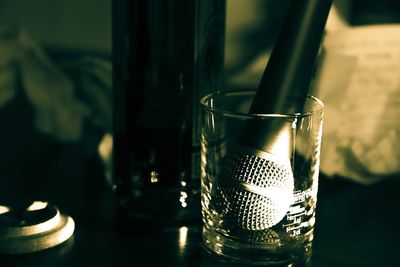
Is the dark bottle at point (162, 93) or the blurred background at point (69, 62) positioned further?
the blurred background at point (69, 62)

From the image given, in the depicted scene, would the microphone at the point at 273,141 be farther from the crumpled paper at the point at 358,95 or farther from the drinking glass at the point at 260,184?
the crumpled paper at the point at 358,95

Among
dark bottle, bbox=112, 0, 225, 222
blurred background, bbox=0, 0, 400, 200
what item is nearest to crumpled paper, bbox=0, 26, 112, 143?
blurred background, bbox=0, 0, 400, 200

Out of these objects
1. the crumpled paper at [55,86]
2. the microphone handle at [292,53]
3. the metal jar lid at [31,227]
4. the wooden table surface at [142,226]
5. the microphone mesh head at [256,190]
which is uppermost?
the microphone handle at [292,53]

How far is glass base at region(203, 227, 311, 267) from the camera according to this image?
0.59 meters

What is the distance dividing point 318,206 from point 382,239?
90 millimetres

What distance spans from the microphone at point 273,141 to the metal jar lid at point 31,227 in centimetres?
14

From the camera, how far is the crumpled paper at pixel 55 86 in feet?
2.54

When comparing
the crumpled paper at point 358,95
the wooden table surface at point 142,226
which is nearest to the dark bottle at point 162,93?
the wooden table surface at point 142,226

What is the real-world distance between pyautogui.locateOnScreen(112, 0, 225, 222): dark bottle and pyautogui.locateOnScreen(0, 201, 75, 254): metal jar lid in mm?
81

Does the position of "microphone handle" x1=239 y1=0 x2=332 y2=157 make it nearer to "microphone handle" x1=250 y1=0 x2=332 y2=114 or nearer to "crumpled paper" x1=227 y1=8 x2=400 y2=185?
"microphone handle" x1=250 y1=0 x2=332 y2=114

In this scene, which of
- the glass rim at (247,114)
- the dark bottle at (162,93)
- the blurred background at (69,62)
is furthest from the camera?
the blurred background at (69,62)

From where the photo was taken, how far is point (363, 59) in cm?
80

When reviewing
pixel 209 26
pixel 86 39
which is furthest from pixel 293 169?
pixel 86 39

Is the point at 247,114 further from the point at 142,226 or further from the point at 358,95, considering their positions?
the point at 358,95
